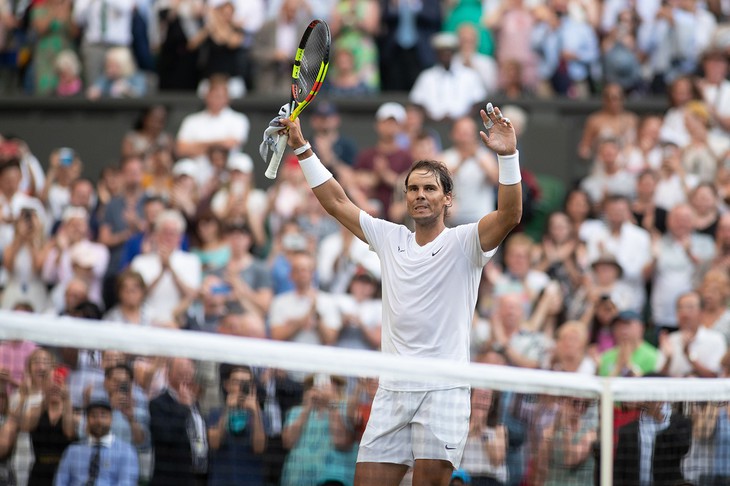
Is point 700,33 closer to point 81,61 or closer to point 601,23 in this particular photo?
point 601,23

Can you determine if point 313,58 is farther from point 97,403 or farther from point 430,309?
point 97,403

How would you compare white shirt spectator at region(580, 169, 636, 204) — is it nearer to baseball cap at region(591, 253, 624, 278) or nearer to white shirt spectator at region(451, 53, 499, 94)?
baseball cap at region(591, 253, 624, 278)

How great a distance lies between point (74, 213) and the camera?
1465 centimetres

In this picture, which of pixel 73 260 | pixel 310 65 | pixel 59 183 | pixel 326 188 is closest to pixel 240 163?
pixel 59 183

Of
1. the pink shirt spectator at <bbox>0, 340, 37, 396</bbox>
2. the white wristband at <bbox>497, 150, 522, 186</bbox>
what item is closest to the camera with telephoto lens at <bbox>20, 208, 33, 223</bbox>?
the pink shirt spectator at <bbox>0, 340, 37, 396</bbox>

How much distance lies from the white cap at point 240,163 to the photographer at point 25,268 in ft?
7.54

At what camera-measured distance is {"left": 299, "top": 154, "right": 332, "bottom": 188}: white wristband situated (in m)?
7.94

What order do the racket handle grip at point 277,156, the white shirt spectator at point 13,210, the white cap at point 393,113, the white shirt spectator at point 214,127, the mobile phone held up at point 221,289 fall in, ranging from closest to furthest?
the racket handle grip at point 277,156 → the mobile phone held up at point 221,289 → the white shirt spectator at point 13,210 → the white cap at point 393,113 → the white shirt spectator at point 214,127

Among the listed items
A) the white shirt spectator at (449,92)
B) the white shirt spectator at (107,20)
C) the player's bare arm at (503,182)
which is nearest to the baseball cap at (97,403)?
the player's bare arm at (503,182)

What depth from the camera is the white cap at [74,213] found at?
14.5 m

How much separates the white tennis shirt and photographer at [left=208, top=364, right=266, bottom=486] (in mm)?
1270

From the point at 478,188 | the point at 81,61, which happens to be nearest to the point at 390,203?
the point at 478,188

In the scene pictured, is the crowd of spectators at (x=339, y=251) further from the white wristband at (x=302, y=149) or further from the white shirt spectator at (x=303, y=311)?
the white wristband at (x=302, y=149)

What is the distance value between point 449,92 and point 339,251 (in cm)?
384
